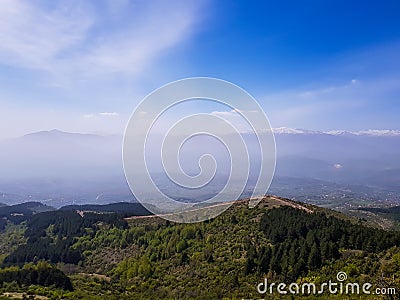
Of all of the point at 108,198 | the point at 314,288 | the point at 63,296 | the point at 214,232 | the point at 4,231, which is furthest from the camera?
the point at 108,198

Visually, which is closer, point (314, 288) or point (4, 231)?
point (314, 288)

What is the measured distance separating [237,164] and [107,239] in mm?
33716

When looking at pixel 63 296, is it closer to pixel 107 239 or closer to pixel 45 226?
pixel 107 239

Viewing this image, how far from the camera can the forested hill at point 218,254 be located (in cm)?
1909

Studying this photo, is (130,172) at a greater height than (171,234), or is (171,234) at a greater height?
(130,172)

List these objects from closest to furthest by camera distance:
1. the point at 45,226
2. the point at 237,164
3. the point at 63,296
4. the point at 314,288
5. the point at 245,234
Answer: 1. the point at 237,164
2. the point at 314,288
3. the point at 63,296
4. the point at 245,234
5. the point at 45,226

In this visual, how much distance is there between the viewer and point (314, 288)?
640 inches

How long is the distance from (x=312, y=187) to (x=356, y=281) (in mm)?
157912

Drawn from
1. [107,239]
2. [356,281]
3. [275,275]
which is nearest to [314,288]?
[356,281]

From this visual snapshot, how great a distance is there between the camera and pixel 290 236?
2428 centimetres

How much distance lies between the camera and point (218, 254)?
25.5m

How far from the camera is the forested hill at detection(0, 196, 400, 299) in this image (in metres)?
19.1

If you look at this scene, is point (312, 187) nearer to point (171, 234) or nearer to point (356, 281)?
point (171, 234)

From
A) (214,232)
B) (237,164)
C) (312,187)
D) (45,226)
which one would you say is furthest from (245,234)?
(312,187)
